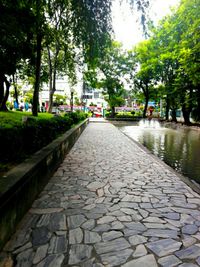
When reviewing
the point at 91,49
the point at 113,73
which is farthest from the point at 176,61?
the point at 91,49

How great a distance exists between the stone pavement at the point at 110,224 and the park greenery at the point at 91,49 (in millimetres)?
3269

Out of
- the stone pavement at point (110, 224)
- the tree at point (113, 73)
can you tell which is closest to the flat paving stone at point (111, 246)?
the stone pavement at point (110, 224)

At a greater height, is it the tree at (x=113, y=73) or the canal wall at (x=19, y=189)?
the tree at (x=113, y=73)

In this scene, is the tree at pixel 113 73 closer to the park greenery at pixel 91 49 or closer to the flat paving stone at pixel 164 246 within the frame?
the park greenery at pixel 91 49

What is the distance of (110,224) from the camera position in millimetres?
3473

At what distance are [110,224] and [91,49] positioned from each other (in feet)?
13.3

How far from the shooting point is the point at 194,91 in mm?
26406

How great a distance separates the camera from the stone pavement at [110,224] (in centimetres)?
268

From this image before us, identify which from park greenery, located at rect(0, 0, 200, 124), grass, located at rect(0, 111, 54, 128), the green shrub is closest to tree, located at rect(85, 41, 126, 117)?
park greenery, located at rect(0, 0, 200, 124)

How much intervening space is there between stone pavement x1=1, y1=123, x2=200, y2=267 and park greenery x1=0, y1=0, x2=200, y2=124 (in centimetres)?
327

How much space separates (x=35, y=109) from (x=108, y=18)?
10709mm

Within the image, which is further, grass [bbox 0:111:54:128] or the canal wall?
grass [bbox 0:111:54:128]

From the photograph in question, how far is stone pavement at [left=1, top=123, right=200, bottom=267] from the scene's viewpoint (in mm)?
2682

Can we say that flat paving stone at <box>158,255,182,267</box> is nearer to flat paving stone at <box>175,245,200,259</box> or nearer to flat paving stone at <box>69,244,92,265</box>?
flat paving stone at <box>175,245,200,259</box>
